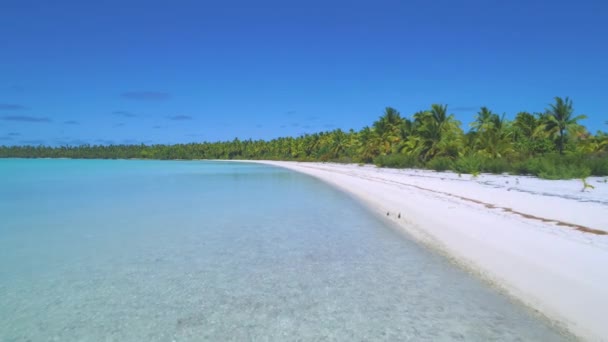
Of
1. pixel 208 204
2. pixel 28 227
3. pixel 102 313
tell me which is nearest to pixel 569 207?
pixel 102 313

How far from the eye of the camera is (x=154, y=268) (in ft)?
21.4

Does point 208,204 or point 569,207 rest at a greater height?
point 569,207

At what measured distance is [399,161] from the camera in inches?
1576

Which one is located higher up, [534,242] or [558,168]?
[558,168]

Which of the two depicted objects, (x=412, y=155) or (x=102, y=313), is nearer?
(x=102, y=313)

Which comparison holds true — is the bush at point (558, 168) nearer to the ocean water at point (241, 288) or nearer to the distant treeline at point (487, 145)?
the distant treeline at point (487, 145)

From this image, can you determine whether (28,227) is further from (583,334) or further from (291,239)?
(583,334)

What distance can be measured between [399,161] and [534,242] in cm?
3408

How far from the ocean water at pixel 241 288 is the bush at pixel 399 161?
29.4 m

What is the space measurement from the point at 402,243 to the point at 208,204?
9618 mm

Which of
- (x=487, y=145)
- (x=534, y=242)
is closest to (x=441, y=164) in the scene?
(x=487, y=145)

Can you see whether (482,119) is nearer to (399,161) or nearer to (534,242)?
(399,161)

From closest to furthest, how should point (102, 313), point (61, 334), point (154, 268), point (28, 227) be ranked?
point (61, 334), point (102, 313), point (154, 268), point (28, 227)

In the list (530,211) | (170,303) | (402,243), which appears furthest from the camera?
(530,211)
